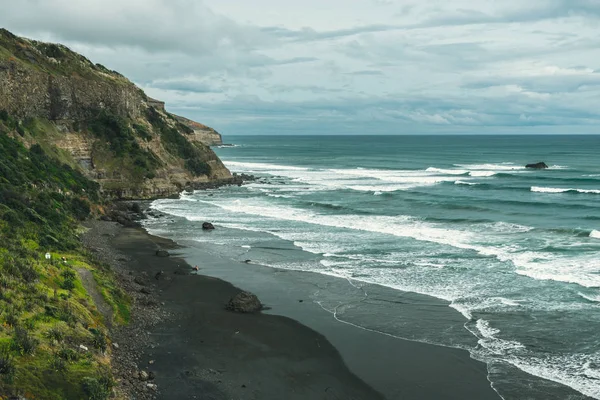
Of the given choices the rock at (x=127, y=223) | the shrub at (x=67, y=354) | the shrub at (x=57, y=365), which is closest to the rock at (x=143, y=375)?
the shrub at (x=67, y=354)

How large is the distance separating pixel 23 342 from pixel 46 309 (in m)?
3.31

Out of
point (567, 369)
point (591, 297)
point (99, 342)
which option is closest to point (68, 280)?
point (99, 342)

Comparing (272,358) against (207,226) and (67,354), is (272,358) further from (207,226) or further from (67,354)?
(207,226)

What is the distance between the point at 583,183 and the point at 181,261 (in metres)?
67.9

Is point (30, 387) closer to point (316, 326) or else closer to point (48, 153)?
point (316, 326)

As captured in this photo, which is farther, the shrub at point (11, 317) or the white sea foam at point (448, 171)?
the white sea foam at point (448, 171)

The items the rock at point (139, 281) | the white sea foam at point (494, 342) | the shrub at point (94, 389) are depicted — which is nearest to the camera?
the shrub at point (94, 389)

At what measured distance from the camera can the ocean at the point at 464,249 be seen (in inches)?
896

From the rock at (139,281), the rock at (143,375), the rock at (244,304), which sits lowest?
the rock at (143,375)

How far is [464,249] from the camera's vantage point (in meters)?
39.9

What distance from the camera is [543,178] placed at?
9050 cm

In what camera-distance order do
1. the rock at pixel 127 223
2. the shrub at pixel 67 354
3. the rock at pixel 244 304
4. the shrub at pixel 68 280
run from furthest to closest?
the rock at pixel 127 223, the rock at pixel 244 304, the shrub at pixel 68 280, the shrub at pixel 67 354

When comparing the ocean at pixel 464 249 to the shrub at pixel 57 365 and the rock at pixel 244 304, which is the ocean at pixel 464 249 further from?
the shrub at pixel 57 365

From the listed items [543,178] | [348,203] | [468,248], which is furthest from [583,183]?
[468,248]
